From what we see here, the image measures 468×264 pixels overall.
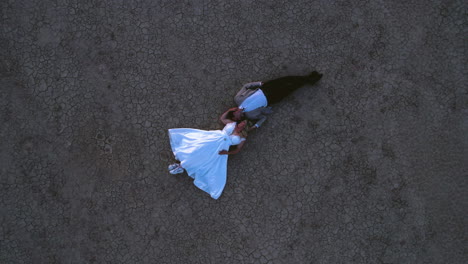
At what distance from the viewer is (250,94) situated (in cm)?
482

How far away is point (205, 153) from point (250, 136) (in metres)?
0.86

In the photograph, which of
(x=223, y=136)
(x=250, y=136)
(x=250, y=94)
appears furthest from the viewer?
(x=250, y=136)

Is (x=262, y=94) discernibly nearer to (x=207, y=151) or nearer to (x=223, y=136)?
(x=223, y=136)

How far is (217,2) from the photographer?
518cm

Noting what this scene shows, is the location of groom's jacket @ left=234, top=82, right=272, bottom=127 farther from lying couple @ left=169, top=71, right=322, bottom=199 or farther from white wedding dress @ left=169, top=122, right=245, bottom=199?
white wedding dress @ left=169, top=122, right=245, bottom=199

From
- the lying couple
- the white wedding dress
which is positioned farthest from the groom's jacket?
the white wedding dress

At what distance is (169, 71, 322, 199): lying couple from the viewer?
A: 473 cm

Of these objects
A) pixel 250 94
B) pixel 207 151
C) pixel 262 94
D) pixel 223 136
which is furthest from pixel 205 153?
pixel 262 94

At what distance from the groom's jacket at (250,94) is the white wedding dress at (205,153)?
0.36m

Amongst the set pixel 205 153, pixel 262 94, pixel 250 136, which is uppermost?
pixel 262 94

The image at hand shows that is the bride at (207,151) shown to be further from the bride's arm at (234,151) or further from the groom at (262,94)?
the groom at (262,94)

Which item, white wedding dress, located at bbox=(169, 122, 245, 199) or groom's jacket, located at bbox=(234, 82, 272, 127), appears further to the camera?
groom's jacket, located at bbox=(234, 82, 272, 127)

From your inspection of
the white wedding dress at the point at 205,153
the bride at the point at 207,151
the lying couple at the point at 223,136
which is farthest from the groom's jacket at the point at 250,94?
the white wedding dress at the point at 205,153

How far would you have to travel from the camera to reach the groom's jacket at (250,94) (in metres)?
4.83
